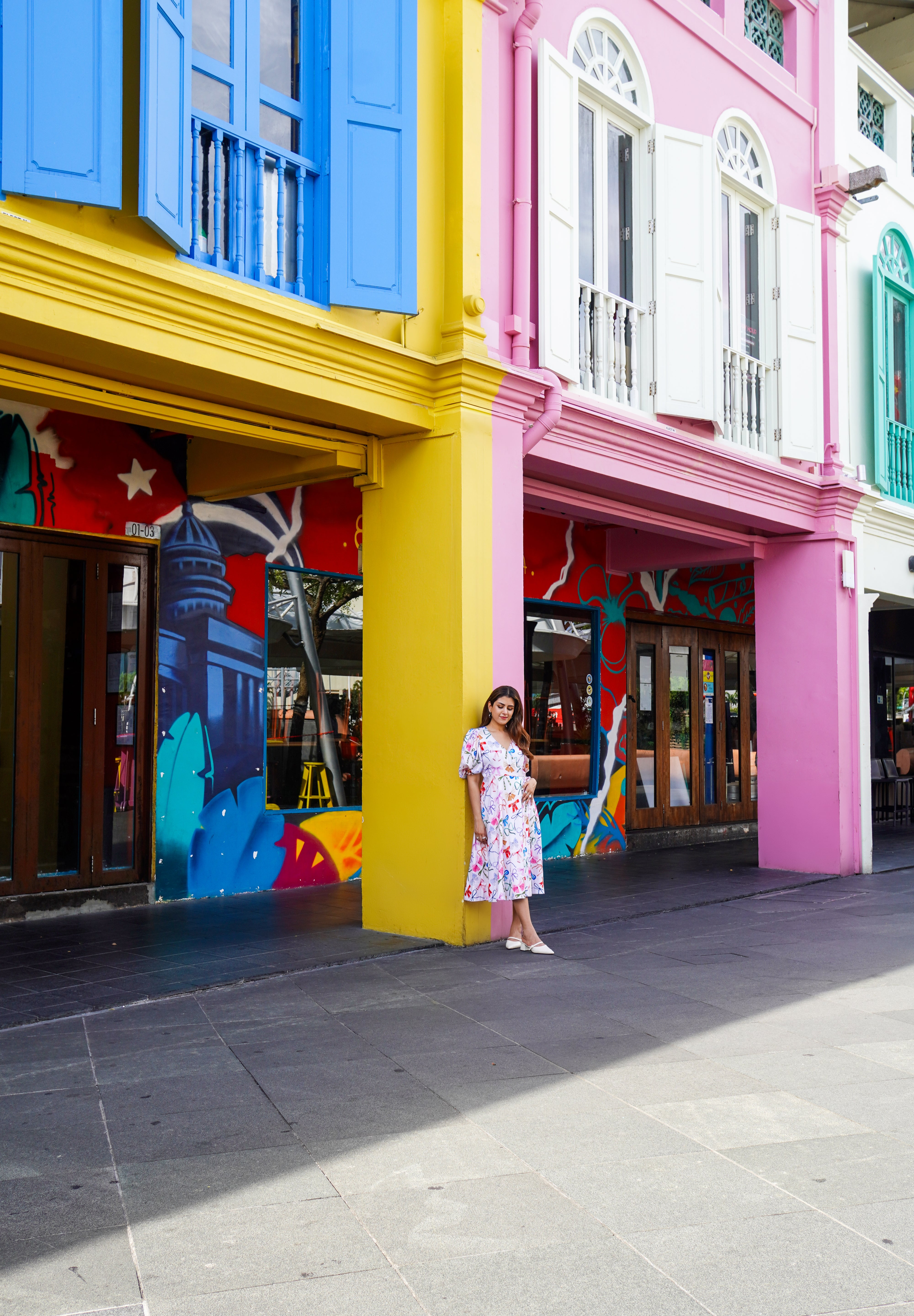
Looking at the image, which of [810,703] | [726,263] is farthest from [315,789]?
[726,263]

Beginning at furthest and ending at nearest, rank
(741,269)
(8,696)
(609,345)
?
(741,269), (609,345), (8,696)

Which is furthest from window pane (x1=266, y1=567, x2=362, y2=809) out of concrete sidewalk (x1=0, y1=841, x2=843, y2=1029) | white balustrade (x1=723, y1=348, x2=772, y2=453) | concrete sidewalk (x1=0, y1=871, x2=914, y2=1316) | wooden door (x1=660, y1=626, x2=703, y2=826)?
wooden door (x1=660, y1=626, x2=703, y2=826)

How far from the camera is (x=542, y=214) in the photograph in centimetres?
789

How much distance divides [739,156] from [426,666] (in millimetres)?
6003

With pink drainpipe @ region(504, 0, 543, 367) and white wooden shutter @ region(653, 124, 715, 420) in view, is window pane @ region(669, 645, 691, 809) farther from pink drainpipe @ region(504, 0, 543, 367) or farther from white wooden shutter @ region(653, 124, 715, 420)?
pink drainpipe @ region(504, 0, 543, 367)

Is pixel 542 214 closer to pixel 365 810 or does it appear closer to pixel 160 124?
pixel 160 124

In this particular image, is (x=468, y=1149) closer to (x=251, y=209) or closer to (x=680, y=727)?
(x=251, y=209)

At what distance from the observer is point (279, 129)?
680cm

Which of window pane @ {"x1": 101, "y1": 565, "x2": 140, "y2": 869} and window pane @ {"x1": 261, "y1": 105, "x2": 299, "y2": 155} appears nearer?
window pane @ {"x1": 261, "y1": 105, "x2": 299, "y2": 155}

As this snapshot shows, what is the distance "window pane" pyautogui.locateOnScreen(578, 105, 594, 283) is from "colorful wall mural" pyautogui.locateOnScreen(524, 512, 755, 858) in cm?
339

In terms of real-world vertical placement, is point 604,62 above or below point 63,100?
above

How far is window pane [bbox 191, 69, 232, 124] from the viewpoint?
6.19 meters

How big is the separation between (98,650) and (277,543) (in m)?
1.83

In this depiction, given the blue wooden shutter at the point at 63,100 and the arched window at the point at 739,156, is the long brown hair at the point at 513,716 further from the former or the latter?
the arched window at the point at 739,156
